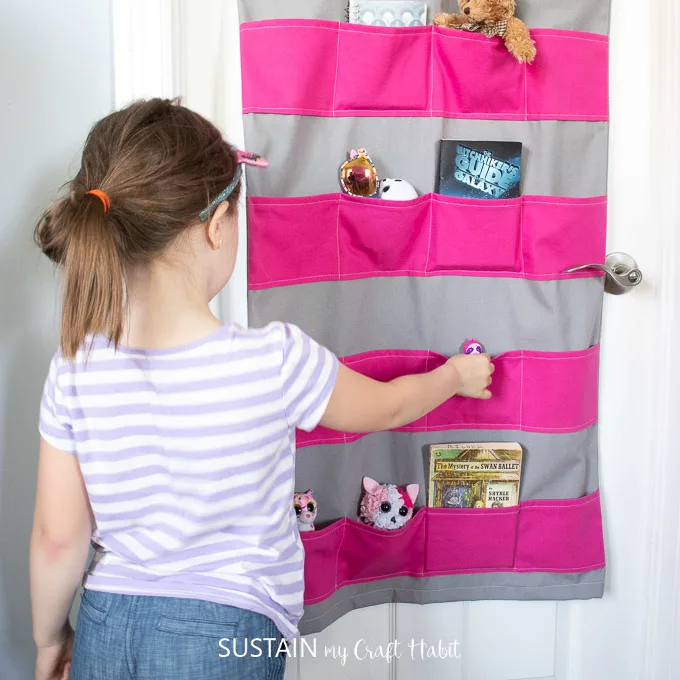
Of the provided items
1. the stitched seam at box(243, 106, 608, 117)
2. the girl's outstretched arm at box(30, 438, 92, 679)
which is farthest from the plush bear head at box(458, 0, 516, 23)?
the girl's outstretched arm at box(30, 438, 92, 679)

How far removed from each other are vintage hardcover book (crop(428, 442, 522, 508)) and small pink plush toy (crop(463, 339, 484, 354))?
16 centimetres

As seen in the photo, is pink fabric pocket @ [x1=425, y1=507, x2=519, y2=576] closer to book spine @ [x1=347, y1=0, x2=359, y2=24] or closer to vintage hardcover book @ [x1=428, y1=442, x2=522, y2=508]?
vintage hardcover book @ [x1=428, y1=442, x2=522, y2=508]

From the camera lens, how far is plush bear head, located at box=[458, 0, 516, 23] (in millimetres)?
1059

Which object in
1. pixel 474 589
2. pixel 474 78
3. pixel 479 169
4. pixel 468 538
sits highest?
pixel 474 78

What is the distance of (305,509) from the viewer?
1.13 m

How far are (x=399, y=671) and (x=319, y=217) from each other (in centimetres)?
81

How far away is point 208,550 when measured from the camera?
831mm

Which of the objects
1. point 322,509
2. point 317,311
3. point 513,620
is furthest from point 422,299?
point 513,620

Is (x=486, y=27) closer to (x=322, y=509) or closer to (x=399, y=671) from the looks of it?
(x=322, y=509)

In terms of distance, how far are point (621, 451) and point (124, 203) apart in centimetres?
A: 95

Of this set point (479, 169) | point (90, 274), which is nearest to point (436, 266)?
point (479, 169)

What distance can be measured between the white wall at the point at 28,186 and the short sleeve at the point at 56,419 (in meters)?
0.26

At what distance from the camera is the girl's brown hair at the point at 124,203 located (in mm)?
717

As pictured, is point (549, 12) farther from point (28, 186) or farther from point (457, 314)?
point (28, 186)
